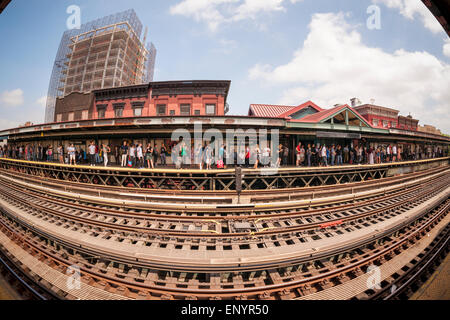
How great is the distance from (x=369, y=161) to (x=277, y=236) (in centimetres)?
1477

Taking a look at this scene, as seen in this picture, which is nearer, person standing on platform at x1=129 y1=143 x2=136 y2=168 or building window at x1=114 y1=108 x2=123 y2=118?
person standing on platform at x1=129 y1=143 x2=136 y2=168

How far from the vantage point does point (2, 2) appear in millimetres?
3102

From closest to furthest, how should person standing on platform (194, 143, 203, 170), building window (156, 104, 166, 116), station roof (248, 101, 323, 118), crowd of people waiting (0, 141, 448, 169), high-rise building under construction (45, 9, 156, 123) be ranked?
person standing on platform (194, 143, 203, 170) → crowd of people waiting (0, 141, 448, 169) → station roof (248, 101, 323, 118) → building window (156, 104, 166, 116) → high-rise building under construction (45, 9, 156, 123)

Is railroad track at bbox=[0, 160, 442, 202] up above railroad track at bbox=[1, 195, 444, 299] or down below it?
above

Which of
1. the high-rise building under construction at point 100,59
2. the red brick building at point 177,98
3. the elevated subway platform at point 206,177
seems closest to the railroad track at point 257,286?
the elevated subway platform at point 206,177

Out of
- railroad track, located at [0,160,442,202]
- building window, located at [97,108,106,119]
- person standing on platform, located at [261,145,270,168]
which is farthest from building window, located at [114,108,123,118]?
person standing on platform, located at [261,145,270,168]

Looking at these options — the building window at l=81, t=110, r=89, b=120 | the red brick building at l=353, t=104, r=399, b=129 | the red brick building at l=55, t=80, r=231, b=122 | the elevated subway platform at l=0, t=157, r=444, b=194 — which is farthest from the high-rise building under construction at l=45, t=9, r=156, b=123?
the red brick building at l=353, t=104, r=399, b=129

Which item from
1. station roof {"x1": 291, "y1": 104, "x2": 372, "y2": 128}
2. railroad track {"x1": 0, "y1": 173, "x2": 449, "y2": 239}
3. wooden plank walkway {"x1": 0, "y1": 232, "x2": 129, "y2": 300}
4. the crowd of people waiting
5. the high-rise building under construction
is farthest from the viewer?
the high-rise building under construction

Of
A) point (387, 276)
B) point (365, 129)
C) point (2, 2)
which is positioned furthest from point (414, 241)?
point (2, 2)

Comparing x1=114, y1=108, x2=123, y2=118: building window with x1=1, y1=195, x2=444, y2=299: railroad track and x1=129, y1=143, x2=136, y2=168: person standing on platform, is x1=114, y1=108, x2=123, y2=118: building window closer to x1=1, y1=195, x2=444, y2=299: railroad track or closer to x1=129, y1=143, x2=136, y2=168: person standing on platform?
x1=129, y1=143, x2=136, y2=168: person standing on platform

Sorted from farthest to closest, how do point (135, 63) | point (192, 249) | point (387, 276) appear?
point (135, 63) → point (192, 249) → point (387, 276)

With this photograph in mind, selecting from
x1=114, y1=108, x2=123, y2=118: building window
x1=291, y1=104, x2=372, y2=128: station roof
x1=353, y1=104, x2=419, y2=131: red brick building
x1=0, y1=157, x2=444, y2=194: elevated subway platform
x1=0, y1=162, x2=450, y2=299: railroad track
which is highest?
x1=353, y1=104, x2=419, y2=131: red brick building

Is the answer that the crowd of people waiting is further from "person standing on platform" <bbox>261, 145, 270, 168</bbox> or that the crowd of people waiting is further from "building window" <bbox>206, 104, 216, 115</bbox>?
"building window" <bbox>206, 104, 216, 115</bbox>
